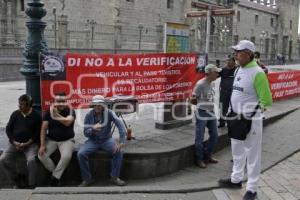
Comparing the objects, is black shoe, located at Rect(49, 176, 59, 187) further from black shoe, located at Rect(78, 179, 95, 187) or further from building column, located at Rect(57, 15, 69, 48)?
building column, located at Rect(57, 15, 69, 48)

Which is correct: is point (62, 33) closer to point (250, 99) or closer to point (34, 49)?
point (34, 49)

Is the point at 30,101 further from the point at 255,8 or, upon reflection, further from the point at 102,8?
the point at 255,8

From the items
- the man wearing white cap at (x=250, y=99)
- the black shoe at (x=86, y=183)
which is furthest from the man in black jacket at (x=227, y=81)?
the black shoe at (x=86, y=183)

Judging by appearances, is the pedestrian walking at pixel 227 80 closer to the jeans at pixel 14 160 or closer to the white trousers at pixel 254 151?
the white trousers at pixel 254 151

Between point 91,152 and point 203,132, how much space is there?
1937 mm

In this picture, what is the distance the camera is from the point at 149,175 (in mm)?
7105

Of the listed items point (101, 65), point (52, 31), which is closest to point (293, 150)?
point (101, 65)

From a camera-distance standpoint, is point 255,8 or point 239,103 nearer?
point 239,103

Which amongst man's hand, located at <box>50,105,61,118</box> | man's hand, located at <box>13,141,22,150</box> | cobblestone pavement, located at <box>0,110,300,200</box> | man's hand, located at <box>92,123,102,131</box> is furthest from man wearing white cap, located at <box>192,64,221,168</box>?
man's hand, located at <box>13,141,22,150</box>

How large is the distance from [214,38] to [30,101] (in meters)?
46.4

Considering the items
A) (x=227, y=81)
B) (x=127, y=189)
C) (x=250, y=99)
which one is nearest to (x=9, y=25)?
(x=227, y=81)

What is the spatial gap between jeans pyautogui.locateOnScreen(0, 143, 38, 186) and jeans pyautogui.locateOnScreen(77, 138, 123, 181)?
27.8 inches

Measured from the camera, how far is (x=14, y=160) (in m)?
6.92

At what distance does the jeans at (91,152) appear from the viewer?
6715mm
